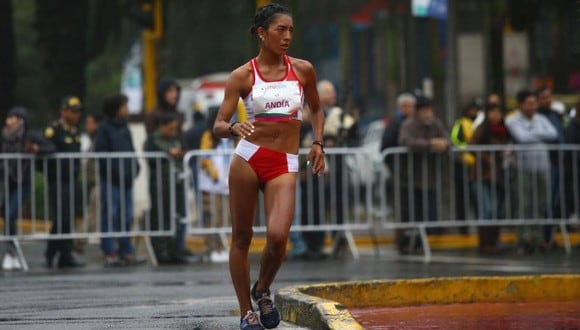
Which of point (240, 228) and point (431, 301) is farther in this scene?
point (431, 301)

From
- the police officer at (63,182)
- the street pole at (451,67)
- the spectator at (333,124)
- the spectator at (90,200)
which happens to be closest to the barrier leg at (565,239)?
the spectator at (333,124)

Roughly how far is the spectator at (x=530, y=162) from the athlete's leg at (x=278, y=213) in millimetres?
10026

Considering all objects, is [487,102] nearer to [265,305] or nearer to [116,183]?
[116,183]

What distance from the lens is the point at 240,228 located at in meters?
9.79

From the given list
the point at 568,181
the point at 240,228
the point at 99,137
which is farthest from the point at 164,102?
the point at 240,228

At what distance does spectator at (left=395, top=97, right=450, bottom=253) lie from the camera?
1911cm

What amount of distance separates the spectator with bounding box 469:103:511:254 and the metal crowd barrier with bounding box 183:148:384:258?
119cm

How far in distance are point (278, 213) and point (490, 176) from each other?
10.1 m

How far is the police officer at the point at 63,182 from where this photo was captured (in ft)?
59.3

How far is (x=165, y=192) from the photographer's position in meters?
18.6

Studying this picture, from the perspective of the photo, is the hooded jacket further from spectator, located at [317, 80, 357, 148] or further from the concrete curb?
the concrete curb

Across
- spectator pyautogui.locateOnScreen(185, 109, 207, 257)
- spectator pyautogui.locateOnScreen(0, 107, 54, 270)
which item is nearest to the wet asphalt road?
spectator pyautogui.locateOnScreen(0, 107, 54, 270)

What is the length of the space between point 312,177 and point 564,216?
3033 millimetres

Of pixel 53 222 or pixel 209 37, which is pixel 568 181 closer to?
pixel 53 222
